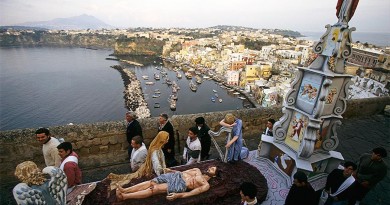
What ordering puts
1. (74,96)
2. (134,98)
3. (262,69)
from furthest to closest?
(262,69) < (74,96) < (134,98)

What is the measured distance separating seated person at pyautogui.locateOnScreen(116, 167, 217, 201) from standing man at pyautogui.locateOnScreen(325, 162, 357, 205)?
6.33ft

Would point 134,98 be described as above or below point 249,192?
below

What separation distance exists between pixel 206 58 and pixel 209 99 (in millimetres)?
39657

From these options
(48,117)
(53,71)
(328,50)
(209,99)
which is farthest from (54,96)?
(328,50)

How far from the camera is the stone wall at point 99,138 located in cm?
420

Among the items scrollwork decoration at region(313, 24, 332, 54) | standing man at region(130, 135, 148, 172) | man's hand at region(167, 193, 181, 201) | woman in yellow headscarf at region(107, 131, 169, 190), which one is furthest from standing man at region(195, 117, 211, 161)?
scrollwork decoration at region(313, 24, 332, 54)

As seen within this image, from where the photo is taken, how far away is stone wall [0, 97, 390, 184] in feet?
13.8

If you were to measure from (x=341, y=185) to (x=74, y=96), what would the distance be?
63.1 metres

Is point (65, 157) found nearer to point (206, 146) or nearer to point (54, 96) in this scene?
point (206, 146)

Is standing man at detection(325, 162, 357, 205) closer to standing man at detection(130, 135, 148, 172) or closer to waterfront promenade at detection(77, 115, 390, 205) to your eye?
waterfront promenade at detection(77, 115, 390, 205)

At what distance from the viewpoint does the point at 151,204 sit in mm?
3172

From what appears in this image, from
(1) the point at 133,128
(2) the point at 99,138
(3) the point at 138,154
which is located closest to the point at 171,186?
(3) the point at 138,154

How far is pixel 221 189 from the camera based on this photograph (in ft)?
11.9

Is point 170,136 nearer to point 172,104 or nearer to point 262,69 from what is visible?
point 172,104
